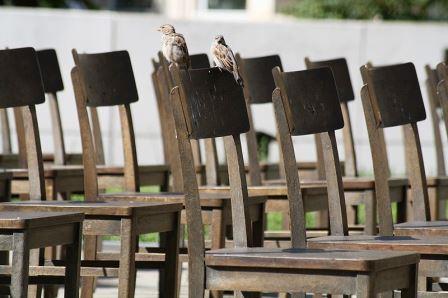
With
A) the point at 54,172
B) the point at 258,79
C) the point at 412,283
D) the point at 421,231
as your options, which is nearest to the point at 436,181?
the point at 258,79

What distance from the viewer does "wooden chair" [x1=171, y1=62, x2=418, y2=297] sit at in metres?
4.32

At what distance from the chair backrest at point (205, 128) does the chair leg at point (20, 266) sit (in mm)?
555

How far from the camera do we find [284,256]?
14.5ft

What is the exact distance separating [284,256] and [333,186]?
2.47 feet

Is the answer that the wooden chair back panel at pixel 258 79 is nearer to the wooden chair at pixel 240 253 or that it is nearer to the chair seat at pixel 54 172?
the chair seat at pixel 54 172

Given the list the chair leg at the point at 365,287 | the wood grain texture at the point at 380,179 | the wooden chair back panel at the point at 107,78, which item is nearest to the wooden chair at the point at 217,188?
the wooden chair back panel at the point at 107,78

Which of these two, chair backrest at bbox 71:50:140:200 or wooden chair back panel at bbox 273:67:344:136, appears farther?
chair backrest at bbox 71:50:140:200

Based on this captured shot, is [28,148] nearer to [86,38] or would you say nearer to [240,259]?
[240,259]

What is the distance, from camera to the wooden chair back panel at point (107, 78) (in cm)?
651

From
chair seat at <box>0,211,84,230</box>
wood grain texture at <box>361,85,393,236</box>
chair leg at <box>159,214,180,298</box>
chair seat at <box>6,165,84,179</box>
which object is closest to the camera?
chair seat at <box>0,211,84,230</box>

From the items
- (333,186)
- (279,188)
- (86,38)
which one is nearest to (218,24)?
(86,38)

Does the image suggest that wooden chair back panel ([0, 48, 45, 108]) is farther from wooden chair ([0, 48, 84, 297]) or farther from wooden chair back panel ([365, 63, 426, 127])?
wooden chair back panel ([365, 63, 426, 127])

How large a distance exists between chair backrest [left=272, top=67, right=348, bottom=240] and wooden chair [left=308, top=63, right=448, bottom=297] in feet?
0.06

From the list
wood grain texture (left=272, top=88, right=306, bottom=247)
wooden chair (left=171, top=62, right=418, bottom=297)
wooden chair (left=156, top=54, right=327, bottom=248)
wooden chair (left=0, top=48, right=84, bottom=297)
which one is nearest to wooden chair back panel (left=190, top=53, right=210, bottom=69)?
wooden chair (left=156, top=54, right=327, bottom=248)
